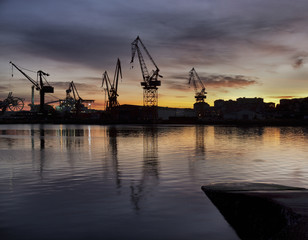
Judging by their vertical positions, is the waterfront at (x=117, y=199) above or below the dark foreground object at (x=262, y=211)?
below

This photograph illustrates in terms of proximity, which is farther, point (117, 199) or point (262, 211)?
point (117, 199)

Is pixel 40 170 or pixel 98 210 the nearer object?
pixel 98 210

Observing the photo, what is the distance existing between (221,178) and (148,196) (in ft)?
17.1

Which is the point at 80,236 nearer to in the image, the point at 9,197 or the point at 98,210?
the point at 98,210

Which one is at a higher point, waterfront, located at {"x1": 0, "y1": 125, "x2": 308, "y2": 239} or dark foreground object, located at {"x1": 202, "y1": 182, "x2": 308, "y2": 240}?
dark foreground object, located at {"x1": 202, "y1": 182, "x2": 308, "y2": 240}

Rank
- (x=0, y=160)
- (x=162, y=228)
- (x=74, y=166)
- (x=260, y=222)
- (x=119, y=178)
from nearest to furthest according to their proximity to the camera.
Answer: (x=260, y=222) → (x=162, y=228) → (x=119, y=178) → (x=74, y=166) → (x=0, y=160)

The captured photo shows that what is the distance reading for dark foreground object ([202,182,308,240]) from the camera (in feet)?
20.5

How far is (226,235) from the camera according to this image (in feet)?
25.4

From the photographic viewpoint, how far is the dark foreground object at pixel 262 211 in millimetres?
6242

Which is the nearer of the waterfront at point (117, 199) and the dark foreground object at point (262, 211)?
the dark foreground object at point (262, 211)

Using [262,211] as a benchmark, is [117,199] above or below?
below

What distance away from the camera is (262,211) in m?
7.47

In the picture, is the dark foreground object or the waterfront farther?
the waterfront

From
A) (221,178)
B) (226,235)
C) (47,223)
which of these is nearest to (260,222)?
(226,235)
